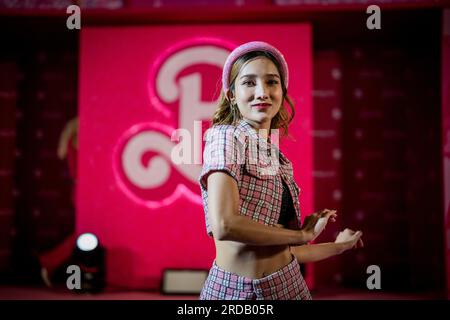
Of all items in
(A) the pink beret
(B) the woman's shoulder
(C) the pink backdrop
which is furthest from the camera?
(C) the pink backdrop

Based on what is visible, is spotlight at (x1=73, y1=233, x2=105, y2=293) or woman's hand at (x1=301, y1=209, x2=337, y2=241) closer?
woman's hand at (x1=301, y1=209, x2=337, y2=241)

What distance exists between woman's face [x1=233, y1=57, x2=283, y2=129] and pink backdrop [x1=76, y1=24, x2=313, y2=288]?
2.48 m

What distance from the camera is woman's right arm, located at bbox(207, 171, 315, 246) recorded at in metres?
0.94

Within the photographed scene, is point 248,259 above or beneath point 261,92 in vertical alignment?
beneath

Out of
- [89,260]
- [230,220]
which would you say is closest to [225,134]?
[230,220]

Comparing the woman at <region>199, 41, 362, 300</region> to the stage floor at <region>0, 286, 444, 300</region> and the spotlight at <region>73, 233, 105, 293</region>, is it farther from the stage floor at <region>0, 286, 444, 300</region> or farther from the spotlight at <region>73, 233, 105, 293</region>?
the spotlight at <region>73, 233, 105, 293</region>

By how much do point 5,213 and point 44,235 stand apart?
48 centimetres

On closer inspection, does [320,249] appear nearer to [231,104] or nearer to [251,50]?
[231,104]

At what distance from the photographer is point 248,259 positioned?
1.08m

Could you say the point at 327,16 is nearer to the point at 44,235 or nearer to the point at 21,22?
the point at 21,22

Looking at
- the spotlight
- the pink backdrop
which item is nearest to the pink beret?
the pink backdrop

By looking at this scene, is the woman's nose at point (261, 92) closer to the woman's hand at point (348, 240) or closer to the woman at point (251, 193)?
the woman at point (251, 193)

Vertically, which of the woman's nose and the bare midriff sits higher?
the woman's nose

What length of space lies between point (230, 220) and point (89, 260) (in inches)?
107
